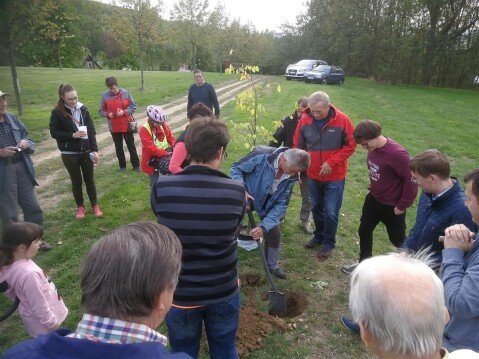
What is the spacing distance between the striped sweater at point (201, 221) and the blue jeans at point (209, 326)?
100 millimetres

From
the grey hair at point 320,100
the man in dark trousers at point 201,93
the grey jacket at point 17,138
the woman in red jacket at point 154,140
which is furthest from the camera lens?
the man in dark trousers at point 201,93

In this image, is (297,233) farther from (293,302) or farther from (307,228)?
(293,302)

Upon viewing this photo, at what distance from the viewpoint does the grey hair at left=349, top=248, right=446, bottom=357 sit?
46.6 inches

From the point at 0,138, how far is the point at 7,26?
30.4ft

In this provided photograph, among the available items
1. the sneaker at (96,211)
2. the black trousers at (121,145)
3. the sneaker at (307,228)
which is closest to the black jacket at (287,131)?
the sneaker at (307,228)

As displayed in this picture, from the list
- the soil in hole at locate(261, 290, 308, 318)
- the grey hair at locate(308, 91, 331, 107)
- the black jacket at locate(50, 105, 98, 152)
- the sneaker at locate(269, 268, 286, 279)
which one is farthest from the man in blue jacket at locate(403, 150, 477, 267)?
the black jacket at locate(50, 105, 98, 152)

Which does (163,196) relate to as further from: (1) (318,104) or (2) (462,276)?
(1) (318,104)

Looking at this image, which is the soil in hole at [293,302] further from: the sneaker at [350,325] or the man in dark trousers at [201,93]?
the man in dark trousers at [201,93]

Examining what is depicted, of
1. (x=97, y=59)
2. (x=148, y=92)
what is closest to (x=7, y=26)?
(x=148, y=92)

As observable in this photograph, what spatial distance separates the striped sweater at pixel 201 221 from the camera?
79.5 inches

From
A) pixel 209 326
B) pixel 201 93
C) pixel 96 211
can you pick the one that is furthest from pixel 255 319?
pixel 201 93

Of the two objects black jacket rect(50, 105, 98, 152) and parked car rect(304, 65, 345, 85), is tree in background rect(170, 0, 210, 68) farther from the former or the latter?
black jacket rect(50, 105, 98, 152)

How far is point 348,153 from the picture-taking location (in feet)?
14.6

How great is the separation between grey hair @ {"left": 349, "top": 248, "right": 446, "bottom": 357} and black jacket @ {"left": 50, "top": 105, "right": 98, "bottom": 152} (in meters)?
4.76
